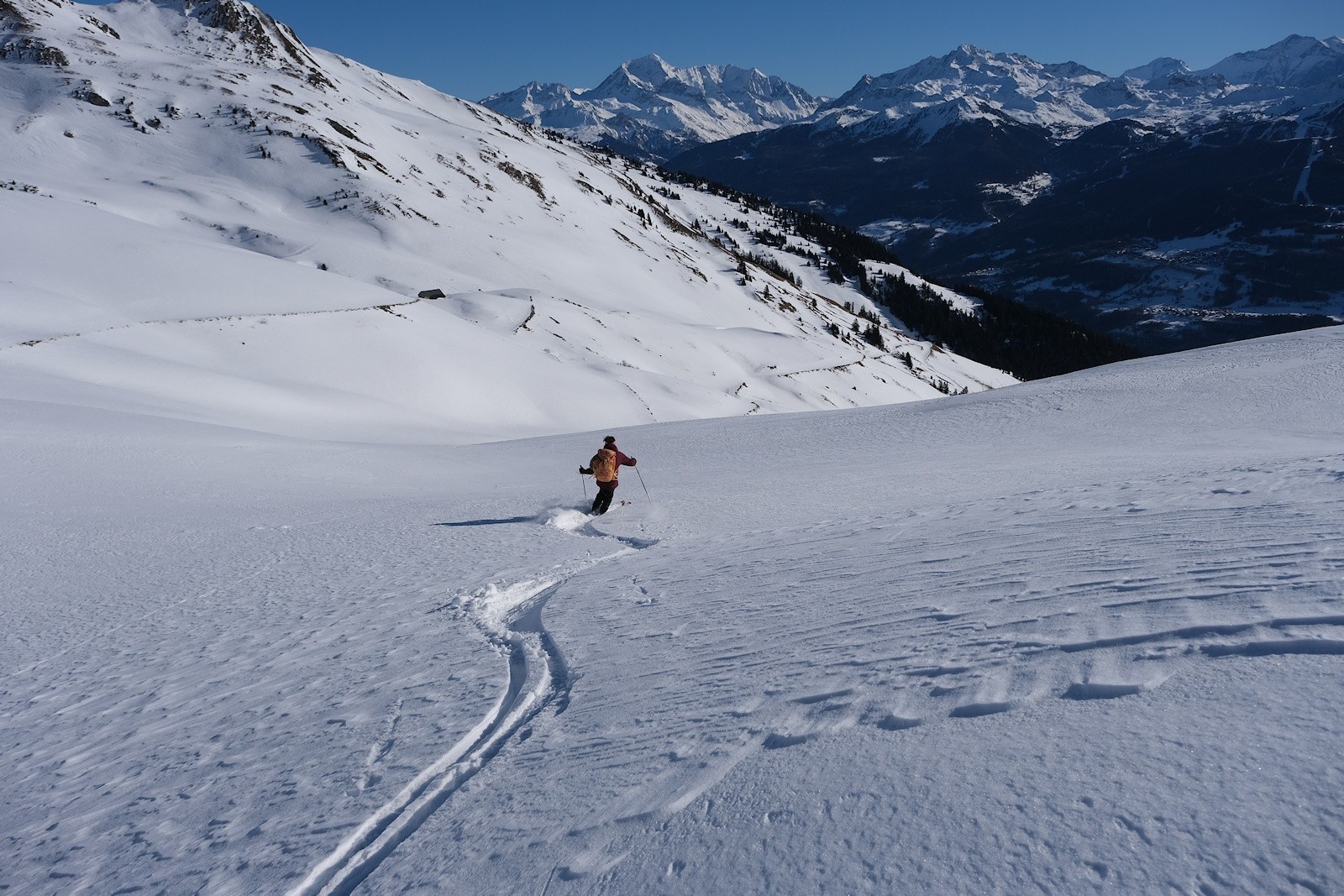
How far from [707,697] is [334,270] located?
5094 centimetres

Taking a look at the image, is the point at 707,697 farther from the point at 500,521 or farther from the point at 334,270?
the point at 334,270

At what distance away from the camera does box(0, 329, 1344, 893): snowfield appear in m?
3.16

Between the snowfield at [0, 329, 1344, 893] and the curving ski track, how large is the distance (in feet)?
0.09

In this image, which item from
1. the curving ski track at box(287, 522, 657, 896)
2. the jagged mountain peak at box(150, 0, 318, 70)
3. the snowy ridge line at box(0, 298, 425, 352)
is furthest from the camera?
the jagged mountain peak at box(150, 0, 318, 70)

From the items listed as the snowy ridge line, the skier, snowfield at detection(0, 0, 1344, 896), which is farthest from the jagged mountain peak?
the skier

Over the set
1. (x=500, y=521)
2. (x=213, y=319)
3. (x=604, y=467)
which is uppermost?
(x=213, y=319)

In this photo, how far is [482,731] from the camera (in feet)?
16.4

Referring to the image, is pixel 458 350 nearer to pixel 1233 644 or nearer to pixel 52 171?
pixel 1233 644

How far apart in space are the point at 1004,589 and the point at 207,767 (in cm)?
578

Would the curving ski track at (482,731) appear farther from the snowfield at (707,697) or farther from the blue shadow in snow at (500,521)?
the blue shadow in snow at (500,521)

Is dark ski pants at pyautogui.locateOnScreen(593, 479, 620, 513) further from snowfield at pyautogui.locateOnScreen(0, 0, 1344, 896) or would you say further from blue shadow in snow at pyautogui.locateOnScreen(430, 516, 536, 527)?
blue shadow in snow at pyautogui.locateOnScreen(430, 516, 536, 527)

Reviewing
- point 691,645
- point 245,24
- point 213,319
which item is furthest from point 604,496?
point 245,24

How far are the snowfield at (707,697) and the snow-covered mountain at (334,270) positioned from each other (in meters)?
16.6

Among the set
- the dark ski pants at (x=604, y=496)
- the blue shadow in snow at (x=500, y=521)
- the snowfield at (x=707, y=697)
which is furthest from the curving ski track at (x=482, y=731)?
the dark ski pants at (x=604, y=496)
